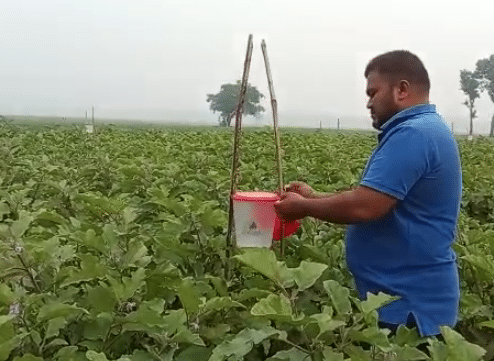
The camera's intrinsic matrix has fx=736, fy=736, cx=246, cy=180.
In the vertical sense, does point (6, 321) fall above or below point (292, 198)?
below

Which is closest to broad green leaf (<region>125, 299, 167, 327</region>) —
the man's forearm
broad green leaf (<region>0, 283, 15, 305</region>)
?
broad green leaf (<region>0, 283, 15, 305</region>)

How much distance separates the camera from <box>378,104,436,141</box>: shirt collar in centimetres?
288

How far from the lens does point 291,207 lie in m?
2.82

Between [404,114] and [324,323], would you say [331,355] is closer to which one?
[324,323]

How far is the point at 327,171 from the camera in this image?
6.98 meters

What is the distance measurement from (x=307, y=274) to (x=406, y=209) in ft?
2.31

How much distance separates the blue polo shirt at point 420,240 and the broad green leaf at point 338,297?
65cm

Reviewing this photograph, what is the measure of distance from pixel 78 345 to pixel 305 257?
1146mm

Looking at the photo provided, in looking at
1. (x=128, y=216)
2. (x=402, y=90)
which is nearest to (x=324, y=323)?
(x=402, y=90)

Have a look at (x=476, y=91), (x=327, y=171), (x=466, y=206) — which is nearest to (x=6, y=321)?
(x=327, y=171)

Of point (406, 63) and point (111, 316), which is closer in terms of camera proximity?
point (111, 316)

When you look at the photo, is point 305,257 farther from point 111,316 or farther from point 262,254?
point 111,316

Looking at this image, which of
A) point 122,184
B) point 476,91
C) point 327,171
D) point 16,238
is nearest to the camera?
point 16,238

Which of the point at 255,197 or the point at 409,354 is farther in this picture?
the point at 255,197
